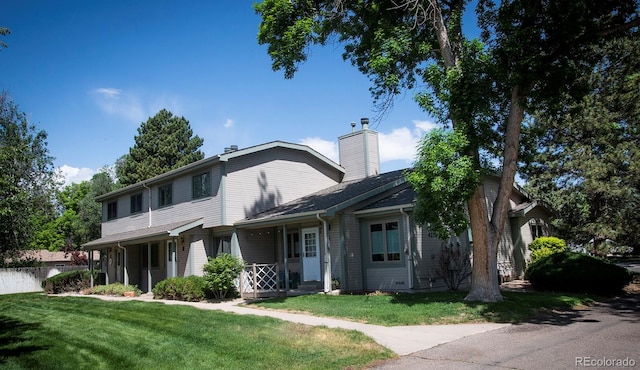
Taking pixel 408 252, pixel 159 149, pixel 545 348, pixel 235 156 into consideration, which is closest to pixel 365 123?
pixel 235 156

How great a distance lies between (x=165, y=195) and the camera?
24.4 metres

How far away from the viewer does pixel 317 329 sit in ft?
33.2

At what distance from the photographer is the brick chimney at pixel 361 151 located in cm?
2306

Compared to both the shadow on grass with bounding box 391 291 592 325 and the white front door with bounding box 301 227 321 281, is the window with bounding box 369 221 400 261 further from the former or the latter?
the shadow on grass with bounding box 391 291 592 325

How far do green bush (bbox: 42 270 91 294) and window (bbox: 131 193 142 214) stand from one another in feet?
14.3

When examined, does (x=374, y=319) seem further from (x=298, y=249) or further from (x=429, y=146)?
(x=298, y=249)

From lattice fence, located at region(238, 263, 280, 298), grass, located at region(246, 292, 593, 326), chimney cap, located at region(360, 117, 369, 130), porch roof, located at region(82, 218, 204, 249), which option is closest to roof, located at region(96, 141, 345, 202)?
porch roof, located at region(82, 218, 204, 249)

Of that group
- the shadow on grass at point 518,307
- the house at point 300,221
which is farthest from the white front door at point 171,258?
the shadow on grass at point 518,307

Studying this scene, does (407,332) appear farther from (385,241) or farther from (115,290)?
(115,290)

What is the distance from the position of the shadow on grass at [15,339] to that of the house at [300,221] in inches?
300

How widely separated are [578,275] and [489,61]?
24.1 feet

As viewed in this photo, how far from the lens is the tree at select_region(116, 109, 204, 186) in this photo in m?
46.4

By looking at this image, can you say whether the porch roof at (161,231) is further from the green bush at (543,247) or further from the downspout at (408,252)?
the green bush at (543,247)

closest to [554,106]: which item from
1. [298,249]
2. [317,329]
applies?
[317,329]
